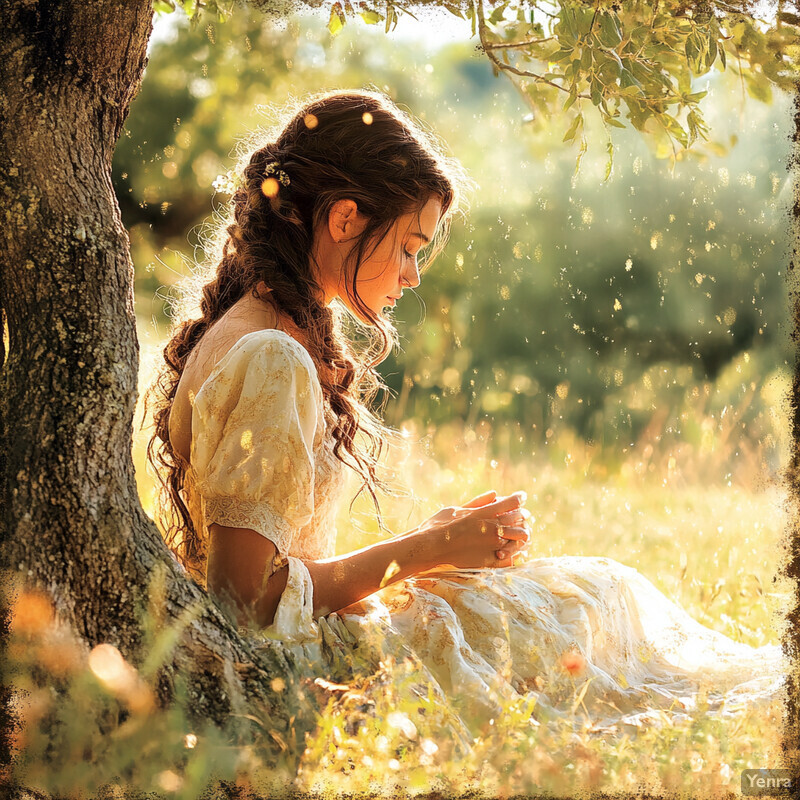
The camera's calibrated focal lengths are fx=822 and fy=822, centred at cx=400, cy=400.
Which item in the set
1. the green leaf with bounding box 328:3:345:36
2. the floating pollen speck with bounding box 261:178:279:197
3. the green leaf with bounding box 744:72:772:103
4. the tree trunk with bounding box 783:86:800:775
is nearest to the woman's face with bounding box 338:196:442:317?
the floating pollen speck with bounding box 261:178:279:197

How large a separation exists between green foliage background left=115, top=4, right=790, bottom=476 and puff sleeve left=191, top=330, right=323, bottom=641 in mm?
5682

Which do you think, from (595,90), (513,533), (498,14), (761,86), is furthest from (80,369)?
(761,86)

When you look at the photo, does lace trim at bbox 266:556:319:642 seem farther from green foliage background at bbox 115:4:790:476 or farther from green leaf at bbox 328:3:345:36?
green foliage background at bbox 115:4:790:476

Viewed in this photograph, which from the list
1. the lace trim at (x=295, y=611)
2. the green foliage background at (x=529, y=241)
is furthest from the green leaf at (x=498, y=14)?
the green foliage background at (x=529, y=241)

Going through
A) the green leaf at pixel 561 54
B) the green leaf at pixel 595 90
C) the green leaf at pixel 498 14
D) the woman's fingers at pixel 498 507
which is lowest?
the woman's fingers at pixel 498 507

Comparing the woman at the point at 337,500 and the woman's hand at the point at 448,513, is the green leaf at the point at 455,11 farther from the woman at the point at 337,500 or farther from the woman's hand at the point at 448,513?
the woman's hand at the point at 448,513

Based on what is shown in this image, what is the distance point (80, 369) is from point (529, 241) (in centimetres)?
788

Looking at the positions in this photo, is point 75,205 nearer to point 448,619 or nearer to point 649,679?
point 448,619

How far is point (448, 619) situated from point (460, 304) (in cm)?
724

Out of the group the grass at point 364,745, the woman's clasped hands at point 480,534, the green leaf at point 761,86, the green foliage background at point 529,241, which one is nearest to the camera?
the grass at point 364,745

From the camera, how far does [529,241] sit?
29.5 feet

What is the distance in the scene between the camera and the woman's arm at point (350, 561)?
183 centimetres

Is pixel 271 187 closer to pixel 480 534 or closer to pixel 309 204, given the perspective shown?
pixel 309 204

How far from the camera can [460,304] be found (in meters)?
→ 9.03
